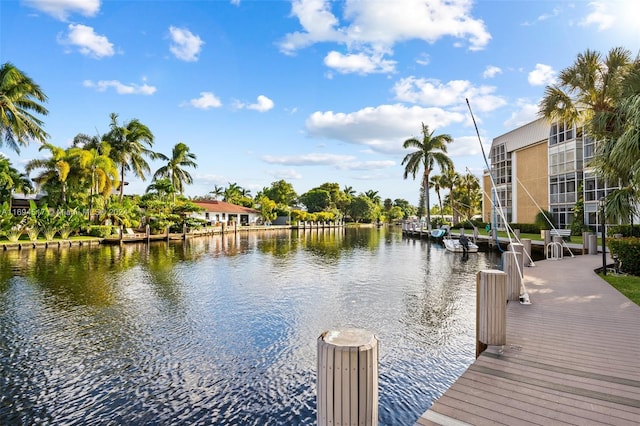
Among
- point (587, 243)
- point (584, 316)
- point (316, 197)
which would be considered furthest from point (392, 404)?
point (316, 197)

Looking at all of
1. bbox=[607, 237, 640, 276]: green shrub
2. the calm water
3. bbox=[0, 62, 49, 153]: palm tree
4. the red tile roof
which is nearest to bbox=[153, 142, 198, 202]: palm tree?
the red tile roof

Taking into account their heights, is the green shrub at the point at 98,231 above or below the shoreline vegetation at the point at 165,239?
above

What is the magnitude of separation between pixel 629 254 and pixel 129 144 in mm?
45045

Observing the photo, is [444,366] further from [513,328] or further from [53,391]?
[53,391]

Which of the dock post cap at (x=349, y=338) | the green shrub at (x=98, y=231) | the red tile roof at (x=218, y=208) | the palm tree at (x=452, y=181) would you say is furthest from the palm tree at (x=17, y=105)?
the palm tree at (x=452, y=181)

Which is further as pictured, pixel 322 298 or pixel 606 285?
pixel 322 298

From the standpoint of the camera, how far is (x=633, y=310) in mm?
7711

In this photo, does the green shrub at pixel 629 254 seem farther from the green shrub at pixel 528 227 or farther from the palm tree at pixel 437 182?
the palm tree at pixel 437 182

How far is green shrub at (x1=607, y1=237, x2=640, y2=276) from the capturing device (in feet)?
41.6

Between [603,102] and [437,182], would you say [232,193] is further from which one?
[603,102]

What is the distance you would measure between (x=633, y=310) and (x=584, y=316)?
1.43 m

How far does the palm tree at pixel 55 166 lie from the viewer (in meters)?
33.4

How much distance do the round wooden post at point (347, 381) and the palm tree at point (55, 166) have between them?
38523mm

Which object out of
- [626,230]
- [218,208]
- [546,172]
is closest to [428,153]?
[546,172]
